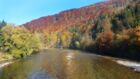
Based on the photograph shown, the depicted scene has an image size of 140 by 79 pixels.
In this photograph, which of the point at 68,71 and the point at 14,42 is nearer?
the point at 68,71

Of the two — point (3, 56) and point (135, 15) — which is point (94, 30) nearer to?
point (135, 15)

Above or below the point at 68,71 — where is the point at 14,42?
above

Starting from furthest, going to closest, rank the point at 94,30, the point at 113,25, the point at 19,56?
the point at 94,30 < the point at 113,25 < the point at 19,56

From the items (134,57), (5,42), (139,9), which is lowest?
(134,57)

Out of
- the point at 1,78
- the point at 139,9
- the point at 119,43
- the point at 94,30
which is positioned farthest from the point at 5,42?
the point at 94,30

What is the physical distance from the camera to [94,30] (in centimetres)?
19212

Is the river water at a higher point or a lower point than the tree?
lower

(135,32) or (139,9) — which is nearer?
(135,32)

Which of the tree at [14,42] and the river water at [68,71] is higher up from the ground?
the tree at [14,42]

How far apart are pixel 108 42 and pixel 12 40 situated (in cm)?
4247

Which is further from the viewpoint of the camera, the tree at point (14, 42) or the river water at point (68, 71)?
the tree at point (14, 42)

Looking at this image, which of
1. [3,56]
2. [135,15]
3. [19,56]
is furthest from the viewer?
[135,15]

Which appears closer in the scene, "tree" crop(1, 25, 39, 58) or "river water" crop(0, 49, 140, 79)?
"river water" crop(0, 49, 140, 79)

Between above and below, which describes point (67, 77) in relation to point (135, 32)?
below
